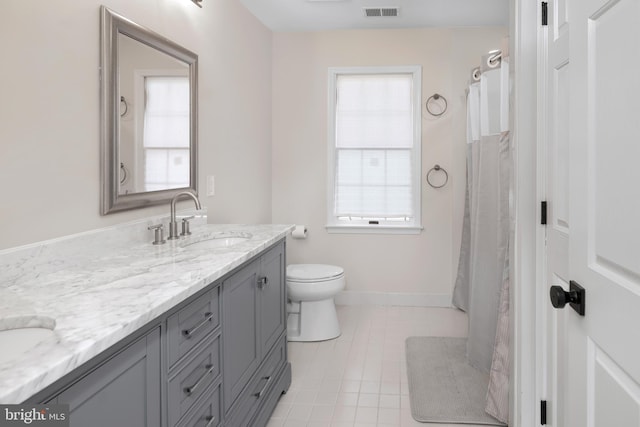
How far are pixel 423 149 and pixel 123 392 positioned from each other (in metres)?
3.69

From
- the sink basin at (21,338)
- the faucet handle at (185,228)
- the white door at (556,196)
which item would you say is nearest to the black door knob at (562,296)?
the white door at (556,196)

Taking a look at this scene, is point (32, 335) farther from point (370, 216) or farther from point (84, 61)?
point (370, 216)

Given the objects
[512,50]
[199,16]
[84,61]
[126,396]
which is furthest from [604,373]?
[199,16]

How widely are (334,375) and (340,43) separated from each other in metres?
2.83

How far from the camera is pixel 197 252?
6.90 feet

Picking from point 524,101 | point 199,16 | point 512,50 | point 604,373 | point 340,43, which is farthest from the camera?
point 340,43

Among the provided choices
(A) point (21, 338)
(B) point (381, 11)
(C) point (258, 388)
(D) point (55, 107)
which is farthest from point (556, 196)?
(B) point (381, 11)

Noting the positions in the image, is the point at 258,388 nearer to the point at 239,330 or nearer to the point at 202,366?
the point at 239,330

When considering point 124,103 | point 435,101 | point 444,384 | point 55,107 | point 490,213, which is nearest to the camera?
point 55,107

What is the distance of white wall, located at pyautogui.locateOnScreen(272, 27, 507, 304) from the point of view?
4445mm

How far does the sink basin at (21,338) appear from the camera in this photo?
3.79 feet

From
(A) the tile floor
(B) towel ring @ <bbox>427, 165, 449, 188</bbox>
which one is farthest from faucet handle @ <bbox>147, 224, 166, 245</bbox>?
(B) towel ring @ <bbox>427, 165, 449, 188</bbox>

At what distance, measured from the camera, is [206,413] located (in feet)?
5.67

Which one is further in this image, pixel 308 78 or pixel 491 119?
pixel 308 78
